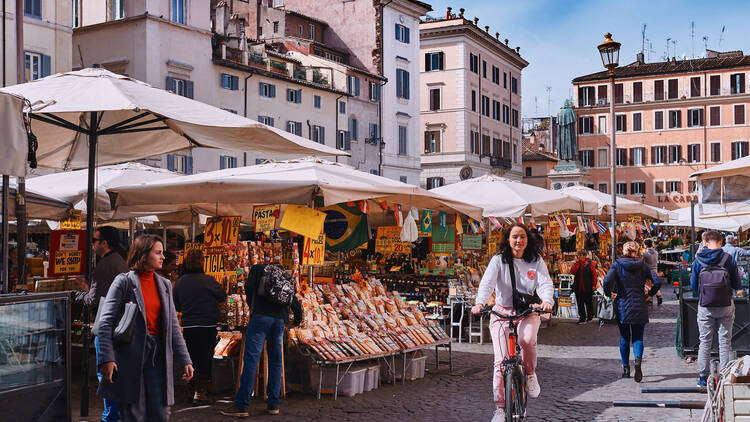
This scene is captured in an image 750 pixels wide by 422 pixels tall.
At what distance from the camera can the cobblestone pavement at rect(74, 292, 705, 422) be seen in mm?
8555

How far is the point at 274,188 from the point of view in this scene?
31.4ft

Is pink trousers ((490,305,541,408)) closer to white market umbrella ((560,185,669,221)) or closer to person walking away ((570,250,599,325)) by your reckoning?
person walking away ((570,250,599,325))

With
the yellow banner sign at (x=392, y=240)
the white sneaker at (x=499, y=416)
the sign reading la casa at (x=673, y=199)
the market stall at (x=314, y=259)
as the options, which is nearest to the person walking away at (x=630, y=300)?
the market stall at (x=314, y=259)

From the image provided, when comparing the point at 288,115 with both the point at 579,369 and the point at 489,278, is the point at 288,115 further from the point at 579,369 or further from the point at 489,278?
the point at 489,278

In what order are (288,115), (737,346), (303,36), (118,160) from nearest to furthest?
1. (118,160)
2. (737,346)
3. (288,115)
4. (303,36)

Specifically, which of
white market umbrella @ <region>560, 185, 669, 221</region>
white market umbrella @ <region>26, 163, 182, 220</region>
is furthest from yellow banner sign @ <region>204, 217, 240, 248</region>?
white market umbrella @ <region>560, 185, 669, 221</region>

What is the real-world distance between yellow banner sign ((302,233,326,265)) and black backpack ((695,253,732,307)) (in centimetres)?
417

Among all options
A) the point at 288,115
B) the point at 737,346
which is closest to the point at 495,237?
the point at 737,346

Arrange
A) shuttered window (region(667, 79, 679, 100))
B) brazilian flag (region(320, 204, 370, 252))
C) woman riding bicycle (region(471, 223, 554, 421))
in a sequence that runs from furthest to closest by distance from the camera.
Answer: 1. shuttered window (region(667, 79, 679, 100))
2. brazilian flag (region(320, 204, 370, 252))
3. woman riding bicycle (region(471, 223, 554, 421))

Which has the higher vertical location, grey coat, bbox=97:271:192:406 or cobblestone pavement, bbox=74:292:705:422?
grey coat, bbox=97:271:192:406

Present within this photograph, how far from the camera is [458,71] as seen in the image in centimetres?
5628

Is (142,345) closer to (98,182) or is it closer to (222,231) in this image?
(222,231)

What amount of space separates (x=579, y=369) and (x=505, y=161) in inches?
2004

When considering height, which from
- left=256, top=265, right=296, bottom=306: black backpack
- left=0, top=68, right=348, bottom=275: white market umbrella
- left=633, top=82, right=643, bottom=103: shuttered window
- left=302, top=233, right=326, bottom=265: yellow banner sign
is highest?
left=633, top=82, right=643, bottom=103: shuttered window
